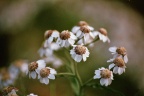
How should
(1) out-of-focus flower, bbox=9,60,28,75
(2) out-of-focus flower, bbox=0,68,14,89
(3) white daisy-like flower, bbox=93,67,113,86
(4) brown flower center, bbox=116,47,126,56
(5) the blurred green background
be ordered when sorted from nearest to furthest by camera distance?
(3) white daisy-like flower, bbox=93,67,113,86 → (4) brown flower center, bbox=116,47,126,56 → (2) out-of-focus flower, bbox=0,68,14,89 → (1) out-of-focus flower, bbox=9,60,28,75 → (5) the blurred green background

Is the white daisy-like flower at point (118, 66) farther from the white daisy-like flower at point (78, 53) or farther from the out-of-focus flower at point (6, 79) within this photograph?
the out-of-focus flower at point (6, 79)

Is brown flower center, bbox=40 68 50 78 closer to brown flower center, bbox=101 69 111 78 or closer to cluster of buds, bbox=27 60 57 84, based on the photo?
cluster of buds, bbox=27 60 57 84

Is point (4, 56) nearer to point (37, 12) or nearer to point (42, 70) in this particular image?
point (37, 12)

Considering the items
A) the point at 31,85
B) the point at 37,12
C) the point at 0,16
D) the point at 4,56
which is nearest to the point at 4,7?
the point at 0,16

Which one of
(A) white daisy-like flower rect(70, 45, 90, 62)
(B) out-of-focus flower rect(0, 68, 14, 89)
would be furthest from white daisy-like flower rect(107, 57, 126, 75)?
(B) out-of-focus flower rect(0, 68, 14, 89)

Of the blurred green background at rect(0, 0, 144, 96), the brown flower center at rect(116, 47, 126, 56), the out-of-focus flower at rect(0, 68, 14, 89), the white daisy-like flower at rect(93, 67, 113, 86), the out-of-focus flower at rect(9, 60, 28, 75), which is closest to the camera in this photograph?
the white daisy-like flower at rect(93, 67, 113, 86)

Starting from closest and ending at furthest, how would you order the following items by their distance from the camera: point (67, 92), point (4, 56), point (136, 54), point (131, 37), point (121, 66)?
point (121, 66) < point (67, 92) < point (136, 54) < point (131, 37) < point (4, 56)

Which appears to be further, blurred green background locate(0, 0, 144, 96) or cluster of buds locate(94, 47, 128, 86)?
blurred green background locate(0, 0, 144, 96)
